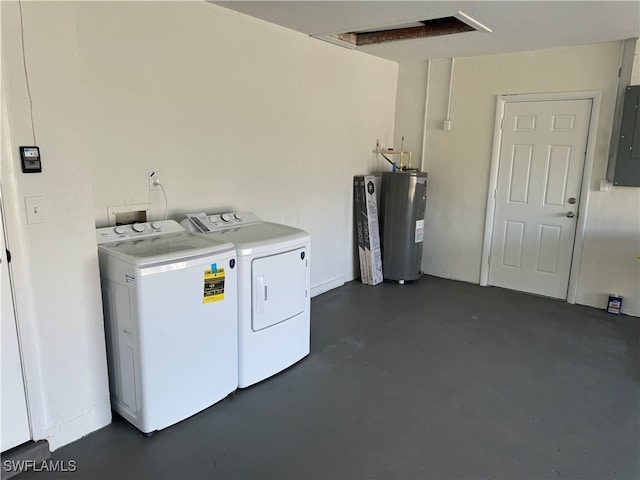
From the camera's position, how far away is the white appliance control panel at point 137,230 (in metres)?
2.65

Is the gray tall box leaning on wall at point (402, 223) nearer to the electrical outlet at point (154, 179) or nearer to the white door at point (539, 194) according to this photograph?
the white door at point (539, 194)

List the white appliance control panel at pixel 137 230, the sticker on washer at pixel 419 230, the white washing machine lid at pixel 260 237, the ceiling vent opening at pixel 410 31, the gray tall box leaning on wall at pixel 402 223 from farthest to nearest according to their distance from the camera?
the sticker on washer at pixel 419 230
the gray tall box leaning on wall at pixel 402 223
the ceiling vent opening at pixel 410 31
the white washing machine lid at pixel 260 237
the white appliance control panel at pixel 137 230

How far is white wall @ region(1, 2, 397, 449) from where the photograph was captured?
209 centimetres

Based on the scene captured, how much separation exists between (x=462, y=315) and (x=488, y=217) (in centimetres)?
136

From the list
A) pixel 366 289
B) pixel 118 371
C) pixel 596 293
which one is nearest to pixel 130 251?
pixel 118 371

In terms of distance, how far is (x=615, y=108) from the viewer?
421 cm

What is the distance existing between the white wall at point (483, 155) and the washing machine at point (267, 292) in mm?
2757

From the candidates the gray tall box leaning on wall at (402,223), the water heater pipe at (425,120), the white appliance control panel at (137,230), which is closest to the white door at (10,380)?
the white appliance control panel at (137,230)

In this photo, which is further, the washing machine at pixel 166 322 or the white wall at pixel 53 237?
the washing machine at pixel 166 322

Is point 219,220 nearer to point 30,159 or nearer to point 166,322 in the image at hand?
point 166,322

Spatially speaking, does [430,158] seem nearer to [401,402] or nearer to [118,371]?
[401,402]

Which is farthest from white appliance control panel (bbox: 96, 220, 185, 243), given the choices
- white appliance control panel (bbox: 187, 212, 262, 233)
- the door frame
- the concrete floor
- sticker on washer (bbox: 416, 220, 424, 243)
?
the door frame

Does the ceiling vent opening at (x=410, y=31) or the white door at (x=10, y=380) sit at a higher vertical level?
the ceiling vent opening at (x=410, y=31)

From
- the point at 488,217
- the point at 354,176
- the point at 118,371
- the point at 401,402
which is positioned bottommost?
the point at 401,402
